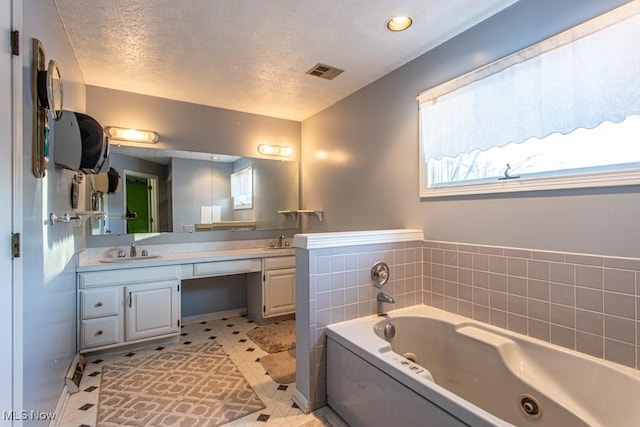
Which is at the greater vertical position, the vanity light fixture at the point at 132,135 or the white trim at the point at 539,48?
the white trim at the point at 539,48

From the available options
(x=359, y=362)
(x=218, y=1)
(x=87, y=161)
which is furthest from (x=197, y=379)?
(x=218, y=1)

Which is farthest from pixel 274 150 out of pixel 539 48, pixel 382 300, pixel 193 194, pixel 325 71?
pixel 539 48

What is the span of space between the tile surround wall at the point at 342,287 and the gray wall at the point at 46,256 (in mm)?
1322

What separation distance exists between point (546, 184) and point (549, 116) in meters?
0.35

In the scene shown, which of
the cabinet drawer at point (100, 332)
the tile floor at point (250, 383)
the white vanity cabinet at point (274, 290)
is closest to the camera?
the tile floor at point (250, 383)

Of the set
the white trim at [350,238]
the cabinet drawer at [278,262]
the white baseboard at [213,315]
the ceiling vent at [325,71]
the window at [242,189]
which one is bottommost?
the white baseboard at [213,315]

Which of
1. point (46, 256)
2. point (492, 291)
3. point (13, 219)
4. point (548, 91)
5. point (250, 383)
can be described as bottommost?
point (250, 383)

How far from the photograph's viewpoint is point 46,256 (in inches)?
62.1

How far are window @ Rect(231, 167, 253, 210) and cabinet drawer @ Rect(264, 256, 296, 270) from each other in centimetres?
74

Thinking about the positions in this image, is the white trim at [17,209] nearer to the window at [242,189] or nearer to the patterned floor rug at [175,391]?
the patterned floor rug at [175,391]

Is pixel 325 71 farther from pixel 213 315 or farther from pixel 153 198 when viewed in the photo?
pixel 213 315

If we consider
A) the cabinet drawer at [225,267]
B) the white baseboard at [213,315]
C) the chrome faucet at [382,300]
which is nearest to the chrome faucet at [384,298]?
the chrome faucet at [382,300]

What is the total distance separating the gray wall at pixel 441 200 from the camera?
4.76 feet

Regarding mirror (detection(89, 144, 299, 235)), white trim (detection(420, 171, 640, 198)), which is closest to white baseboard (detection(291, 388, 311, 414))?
white trim (detection(420, 171, 640, 198))
